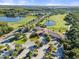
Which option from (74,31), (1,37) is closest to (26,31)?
(1,37)

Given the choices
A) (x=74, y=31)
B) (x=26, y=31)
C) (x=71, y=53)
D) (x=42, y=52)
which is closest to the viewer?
(x=71, y=53)

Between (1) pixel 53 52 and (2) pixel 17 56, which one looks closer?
(2) pixel 17 56

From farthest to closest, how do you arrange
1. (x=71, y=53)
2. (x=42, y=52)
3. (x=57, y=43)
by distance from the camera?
(x=57, y=43) → (x=42, y=52) → (x=71, y=53)

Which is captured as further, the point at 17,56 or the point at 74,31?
the point at 74,31

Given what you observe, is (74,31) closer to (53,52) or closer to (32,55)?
(53,52)

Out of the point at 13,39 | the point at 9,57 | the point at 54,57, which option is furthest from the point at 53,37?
the point at 9,57

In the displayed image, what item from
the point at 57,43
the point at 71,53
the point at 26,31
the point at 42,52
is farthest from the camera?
the point at 26,31

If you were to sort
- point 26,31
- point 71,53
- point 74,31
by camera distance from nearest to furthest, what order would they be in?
point 71,53
point 74,31
point 26,31

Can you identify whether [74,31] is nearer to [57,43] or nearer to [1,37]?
[57,43]

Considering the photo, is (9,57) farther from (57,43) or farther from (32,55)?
(57,43)
